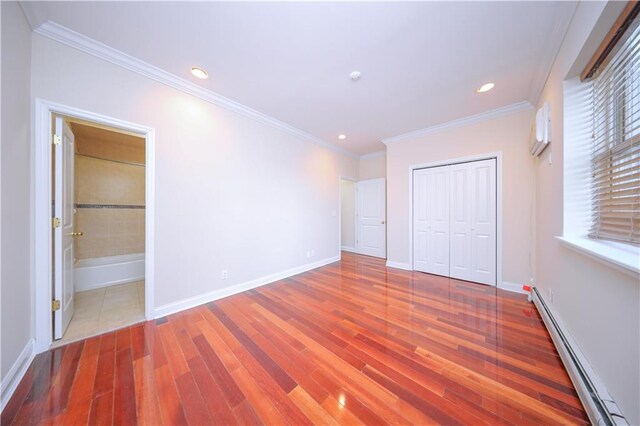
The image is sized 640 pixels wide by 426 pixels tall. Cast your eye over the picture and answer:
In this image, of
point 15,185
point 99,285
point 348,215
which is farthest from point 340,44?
point 99,285

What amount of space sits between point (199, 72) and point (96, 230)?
3.17 metres

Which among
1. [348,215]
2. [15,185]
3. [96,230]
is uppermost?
[15,185]

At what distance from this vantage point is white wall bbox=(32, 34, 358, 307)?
5.94ft

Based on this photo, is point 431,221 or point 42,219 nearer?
point 42,219

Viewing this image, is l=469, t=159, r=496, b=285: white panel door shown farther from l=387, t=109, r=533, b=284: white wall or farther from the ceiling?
the ceiling

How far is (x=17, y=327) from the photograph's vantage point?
1.39 m

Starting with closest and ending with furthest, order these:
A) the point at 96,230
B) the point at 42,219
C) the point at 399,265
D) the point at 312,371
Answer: the point at 312,371, the point at 42,219, the point at 96,230, the point at 399,265

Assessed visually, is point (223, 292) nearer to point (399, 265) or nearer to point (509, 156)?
point (399, 265)

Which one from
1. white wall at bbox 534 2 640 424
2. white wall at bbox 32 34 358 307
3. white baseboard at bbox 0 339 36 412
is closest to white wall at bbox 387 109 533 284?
white wall at bbox 534 2 640 424

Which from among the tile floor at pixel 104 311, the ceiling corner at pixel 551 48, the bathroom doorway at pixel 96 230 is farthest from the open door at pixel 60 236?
the ceiling corner at pixel 551 48

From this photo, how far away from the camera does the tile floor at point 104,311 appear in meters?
1.90

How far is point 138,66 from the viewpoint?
2.02 metres

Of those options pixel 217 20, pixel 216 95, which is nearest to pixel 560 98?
pixel 217 20

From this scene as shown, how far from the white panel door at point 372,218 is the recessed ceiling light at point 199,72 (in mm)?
3891
